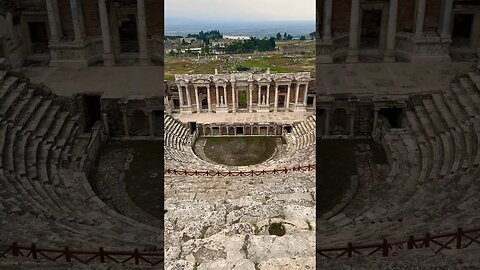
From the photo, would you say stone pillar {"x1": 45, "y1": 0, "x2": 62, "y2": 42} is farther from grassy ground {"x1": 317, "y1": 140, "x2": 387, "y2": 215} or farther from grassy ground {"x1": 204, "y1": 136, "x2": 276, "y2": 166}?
grassy ground {"x1": 317, "y1": 140, "x2": 387, "y2": 215}

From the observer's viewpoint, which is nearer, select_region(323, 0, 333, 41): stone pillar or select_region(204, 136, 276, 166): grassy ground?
select_region(204, 136, 276, 166): grassy ground

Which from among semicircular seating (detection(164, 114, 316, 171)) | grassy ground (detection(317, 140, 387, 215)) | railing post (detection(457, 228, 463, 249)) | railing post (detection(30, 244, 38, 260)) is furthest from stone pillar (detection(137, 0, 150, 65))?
railing post (detection(457, 228, 463, 249))

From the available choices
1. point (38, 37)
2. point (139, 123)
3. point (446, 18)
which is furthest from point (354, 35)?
point (38, 37)

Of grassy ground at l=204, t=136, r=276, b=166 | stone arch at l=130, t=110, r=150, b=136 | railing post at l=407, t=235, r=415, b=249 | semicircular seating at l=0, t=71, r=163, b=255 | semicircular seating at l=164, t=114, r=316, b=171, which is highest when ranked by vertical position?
railing post at l=407, t=235, r=415, b=249

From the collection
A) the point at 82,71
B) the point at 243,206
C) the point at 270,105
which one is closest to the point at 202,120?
the point at 270,105

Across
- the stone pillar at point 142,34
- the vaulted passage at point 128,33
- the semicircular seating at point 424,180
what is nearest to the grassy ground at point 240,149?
the stone pillar at point 142,34

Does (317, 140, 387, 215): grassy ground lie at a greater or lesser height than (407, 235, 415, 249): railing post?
lesser
